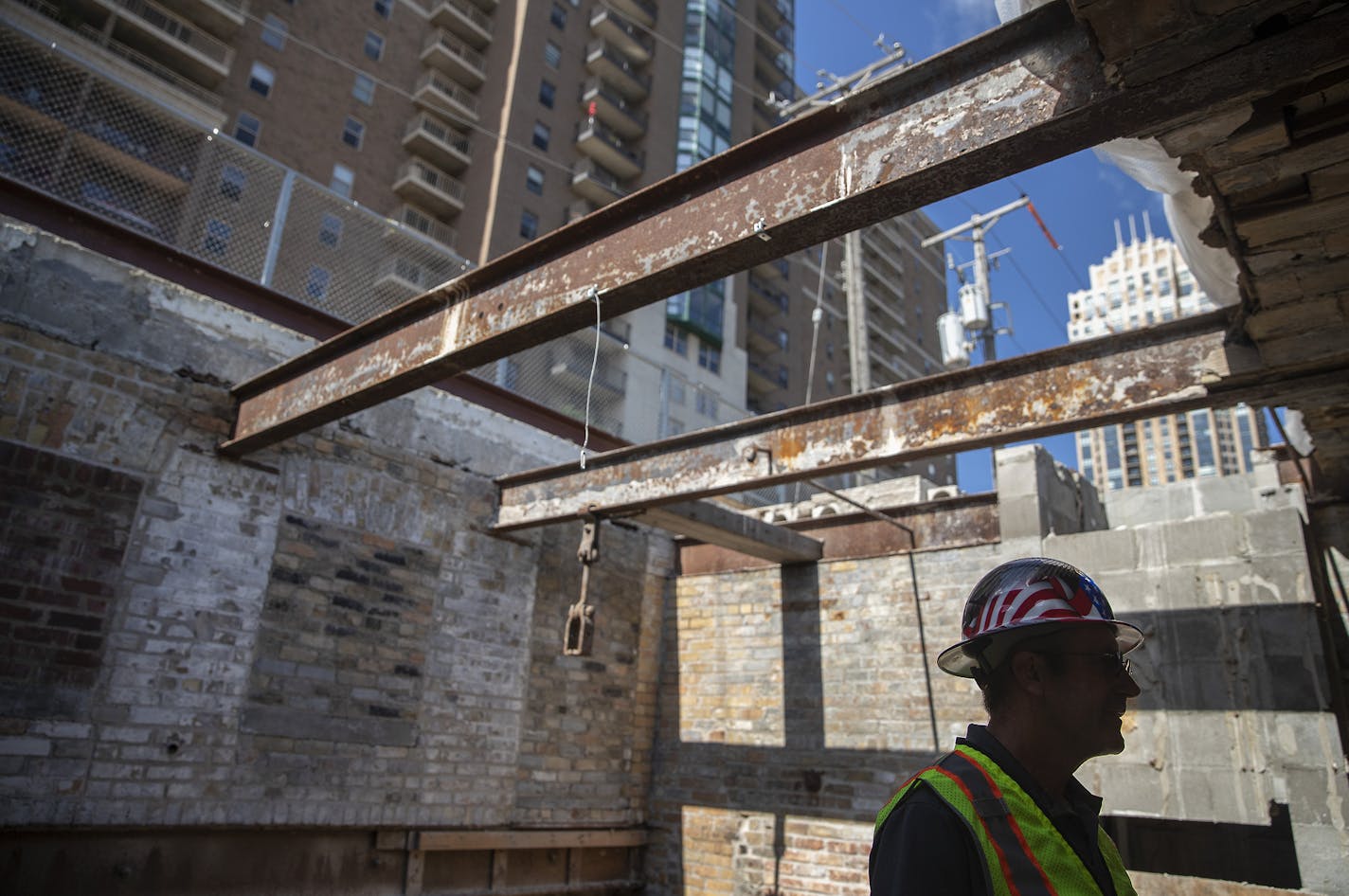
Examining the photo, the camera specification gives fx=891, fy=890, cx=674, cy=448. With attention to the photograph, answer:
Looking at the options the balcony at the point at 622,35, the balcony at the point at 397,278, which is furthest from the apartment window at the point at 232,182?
the balcony at the point at 622,35

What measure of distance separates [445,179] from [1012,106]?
1388 inches

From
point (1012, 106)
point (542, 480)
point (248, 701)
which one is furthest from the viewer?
point (542, 480)

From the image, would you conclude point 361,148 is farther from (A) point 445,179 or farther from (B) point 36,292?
(B) point 36,292

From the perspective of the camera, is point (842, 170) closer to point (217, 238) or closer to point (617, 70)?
point (217, 238)

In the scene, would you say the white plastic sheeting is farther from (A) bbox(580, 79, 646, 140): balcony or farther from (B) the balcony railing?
(A) bbox(580, 79, 646, 140): balcony

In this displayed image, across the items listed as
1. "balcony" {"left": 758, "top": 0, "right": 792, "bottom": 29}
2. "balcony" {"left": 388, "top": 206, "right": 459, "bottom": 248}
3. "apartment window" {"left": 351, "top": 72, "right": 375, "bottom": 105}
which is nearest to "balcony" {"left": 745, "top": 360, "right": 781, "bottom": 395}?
"balcony" {"left": 388, "top": 206, "right": 459, "bottom": 248}

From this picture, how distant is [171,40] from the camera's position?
29.4 meters

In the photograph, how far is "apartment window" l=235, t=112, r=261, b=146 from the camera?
1215 inches

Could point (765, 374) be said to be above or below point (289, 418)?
above

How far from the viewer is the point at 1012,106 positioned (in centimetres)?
324

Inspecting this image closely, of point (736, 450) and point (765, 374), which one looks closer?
point (736, 450)

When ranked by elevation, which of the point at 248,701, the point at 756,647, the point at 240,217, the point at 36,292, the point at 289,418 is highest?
the point at 240,217

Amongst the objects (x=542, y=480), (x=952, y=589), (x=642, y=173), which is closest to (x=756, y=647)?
(x=952, y=589)

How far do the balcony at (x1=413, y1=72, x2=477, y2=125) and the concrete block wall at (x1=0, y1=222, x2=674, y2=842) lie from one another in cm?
3074
